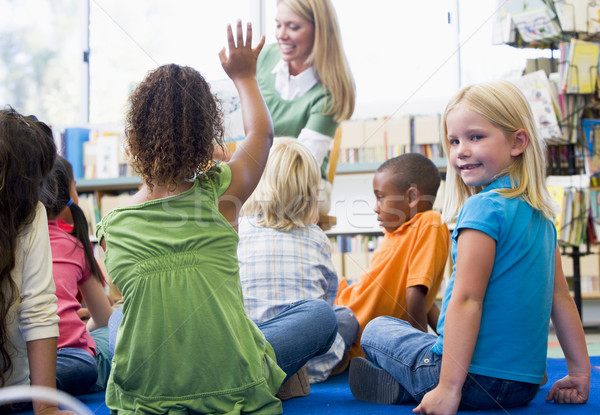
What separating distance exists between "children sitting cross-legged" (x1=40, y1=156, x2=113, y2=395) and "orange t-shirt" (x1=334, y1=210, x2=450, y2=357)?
68 cm

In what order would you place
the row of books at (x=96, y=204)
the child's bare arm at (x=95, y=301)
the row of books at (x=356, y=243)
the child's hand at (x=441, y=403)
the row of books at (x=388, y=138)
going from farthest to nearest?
the row of books at (x=96, y=204)
the row of books at (x=356, y=243)
the row of books at (x=388, y=138)
the child's bare arm at (x=95, y=301)
the child's hand at (x=441, y=403)

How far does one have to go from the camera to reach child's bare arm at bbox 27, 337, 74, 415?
3.12 feet

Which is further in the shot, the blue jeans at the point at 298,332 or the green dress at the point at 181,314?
the blue jeans at the point at 298,332

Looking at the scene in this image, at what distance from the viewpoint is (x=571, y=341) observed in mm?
1074

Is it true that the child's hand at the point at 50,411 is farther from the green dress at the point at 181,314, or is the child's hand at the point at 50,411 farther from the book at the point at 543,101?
the book at the point at 543,101

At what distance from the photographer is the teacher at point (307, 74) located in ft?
8.00

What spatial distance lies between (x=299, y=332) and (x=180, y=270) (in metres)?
0.34

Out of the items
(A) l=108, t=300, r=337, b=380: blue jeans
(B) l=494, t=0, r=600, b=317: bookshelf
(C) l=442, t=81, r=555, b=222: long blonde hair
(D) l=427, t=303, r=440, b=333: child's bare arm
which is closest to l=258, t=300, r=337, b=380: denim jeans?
(A) l=108, t=300, r=337, b=380: blue jeans

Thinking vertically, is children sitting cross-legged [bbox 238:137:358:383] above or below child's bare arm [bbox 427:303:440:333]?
above

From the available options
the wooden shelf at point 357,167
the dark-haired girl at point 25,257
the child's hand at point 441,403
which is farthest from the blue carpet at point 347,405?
the wooden shelf at point 357,167

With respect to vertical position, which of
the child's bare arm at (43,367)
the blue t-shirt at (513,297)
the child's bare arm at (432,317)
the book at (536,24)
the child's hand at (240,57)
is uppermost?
the book at (536,24)

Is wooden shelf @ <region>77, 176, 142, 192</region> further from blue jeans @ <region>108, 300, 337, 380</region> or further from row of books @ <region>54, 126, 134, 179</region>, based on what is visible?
blue jeans @ <region>108, 300, 337, 380</region>

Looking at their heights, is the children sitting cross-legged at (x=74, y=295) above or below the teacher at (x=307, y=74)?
below

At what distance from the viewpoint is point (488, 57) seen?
368 centimetres
